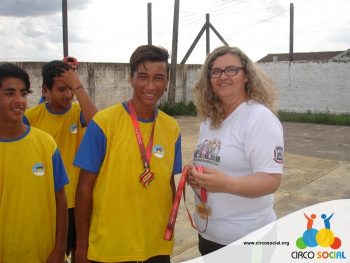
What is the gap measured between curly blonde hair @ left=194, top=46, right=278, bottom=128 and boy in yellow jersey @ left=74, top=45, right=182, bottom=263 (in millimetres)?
262

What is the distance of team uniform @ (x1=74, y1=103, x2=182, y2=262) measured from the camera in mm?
1764

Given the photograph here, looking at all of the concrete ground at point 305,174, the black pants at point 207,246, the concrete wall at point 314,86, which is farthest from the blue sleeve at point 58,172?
the concrete wall at point 314,86

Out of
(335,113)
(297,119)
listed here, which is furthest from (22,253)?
(335,113)

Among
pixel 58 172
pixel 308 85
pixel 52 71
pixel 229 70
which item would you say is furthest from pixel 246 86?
pixel 308 85

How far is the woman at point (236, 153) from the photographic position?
1683 mm

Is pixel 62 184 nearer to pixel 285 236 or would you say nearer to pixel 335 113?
pixel 285 236

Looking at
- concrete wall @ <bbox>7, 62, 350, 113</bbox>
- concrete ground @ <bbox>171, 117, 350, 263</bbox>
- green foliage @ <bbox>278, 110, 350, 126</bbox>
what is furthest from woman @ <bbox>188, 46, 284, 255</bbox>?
green foliage @ <bbox>278, 110, 350, 126</bbox>

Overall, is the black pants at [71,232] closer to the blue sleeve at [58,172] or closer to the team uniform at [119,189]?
the blue sleeve at [58,172]

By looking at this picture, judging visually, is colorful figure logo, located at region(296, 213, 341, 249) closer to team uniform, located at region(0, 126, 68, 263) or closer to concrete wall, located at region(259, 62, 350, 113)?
team uniform, located at region(0, 126, 68, 263)

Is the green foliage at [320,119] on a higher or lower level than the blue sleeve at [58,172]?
lower

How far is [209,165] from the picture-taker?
1.89 meters

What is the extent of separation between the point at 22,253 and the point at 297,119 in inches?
549

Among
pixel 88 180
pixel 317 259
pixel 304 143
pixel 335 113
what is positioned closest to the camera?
Result: pixel 317 259

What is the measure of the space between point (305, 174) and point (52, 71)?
516 cm
